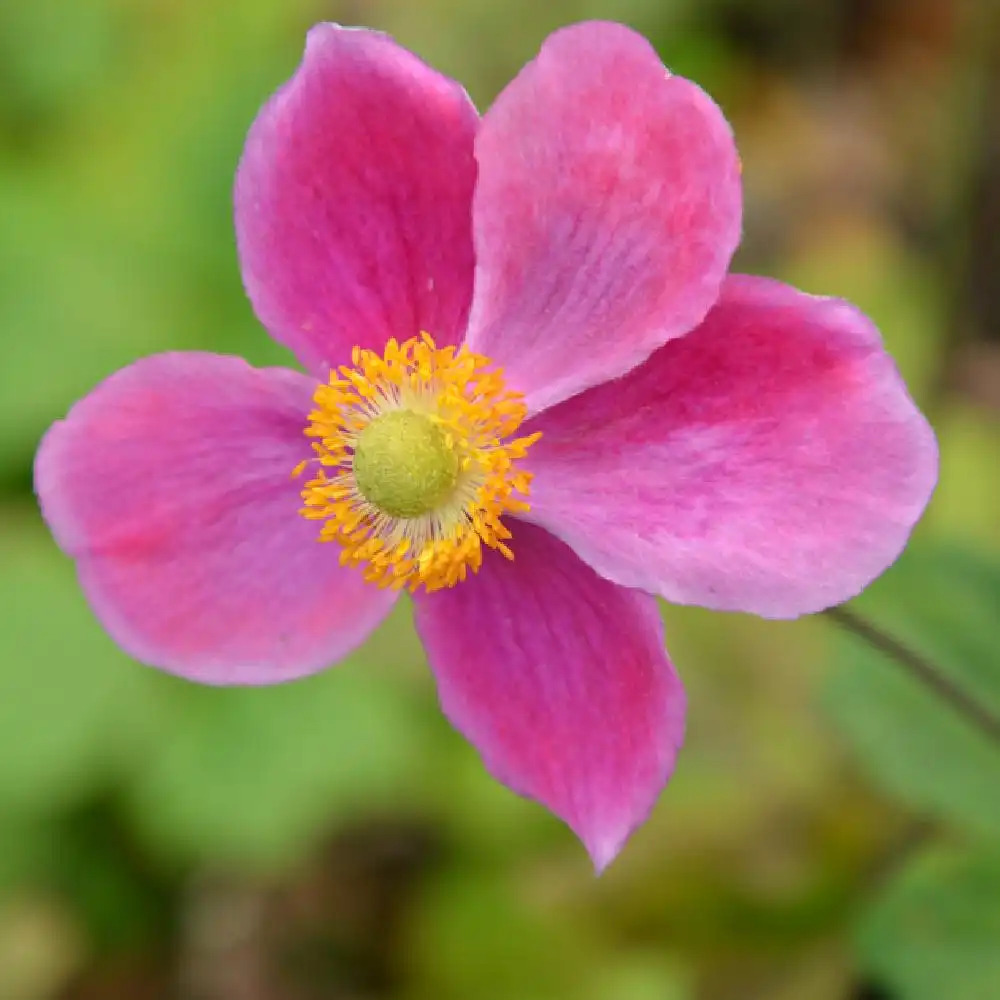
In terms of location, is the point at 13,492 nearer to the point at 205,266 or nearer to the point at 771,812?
the point at 205,266

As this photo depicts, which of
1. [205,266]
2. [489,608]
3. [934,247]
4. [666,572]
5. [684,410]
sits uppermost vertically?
[684,410]

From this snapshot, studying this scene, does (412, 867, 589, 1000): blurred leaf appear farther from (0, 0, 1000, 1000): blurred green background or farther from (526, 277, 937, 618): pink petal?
(526, 277, 937, 618): pink petal

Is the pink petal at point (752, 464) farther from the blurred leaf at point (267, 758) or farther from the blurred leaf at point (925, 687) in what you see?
the blurred leaf at point (267, 758)

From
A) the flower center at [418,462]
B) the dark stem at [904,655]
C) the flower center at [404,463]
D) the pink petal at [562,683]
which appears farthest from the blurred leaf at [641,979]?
the flower center at [404,463]

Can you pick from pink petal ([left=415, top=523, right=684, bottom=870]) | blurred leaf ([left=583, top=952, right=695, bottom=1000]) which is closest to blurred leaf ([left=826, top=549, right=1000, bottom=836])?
blurred leaf ([left=583, top=952, right=695, bottom=1000])

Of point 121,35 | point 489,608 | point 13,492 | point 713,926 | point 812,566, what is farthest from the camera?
point 121,35

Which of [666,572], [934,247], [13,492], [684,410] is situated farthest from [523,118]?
[934,247]
